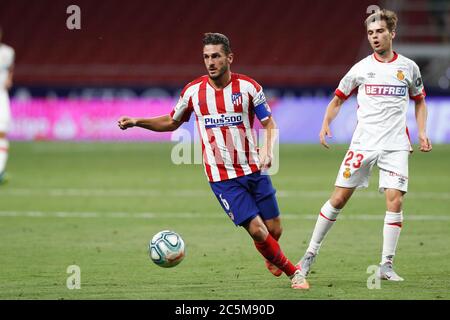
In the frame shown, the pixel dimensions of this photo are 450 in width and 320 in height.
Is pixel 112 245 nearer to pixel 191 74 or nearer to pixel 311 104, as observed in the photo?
pixel 311 104

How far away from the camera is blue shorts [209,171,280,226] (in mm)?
7141

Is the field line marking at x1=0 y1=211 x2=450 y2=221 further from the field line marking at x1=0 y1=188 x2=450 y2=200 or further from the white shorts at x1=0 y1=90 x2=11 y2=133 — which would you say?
the white shorts at x1=0 y1=90 x2=11 y2=133

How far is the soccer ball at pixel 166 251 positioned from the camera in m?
7.32

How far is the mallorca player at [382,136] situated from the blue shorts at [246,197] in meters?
0.55

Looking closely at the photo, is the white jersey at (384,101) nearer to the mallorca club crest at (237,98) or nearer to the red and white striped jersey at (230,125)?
the red and white striped jersey at (230,125)

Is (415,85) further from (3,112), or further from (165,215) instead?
(3,112)

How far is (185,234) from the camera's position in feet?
33.5

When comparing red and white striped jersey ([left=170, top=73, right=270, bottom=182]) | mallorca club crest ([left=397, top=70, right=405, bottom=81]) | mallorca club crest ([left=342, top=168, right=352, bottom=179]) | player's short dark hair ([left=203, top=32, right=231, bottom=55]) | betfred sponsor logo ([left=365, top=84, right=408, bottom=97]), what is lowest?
mallorca club crest ([left=342, top=168, right=352, bottom=179])

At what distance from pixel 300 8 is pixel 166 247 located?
23587 mm

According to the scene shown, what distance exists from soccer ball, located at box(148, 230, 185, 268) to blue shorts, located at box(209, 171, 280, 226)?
20.0 inches

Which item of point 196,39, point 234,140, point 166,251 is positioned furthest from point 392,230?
point 196,39

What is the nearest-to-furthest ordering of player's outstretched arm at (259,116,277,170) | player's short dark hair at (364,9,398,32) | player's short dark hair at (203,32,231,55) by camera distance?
player's outstretched arm at (259,116,277,170) < player's short dark hair at (203,32,231,55) < player's short dark hair at (364,9,398,32)

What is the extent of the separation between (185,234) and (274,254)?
319cm

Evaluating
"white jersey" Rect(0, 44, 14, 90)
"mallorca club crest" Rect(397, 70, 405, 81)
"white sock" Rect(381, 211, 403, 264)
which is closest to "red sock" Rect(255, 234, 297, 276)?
"white sock" Rect(381, 211, 403, 264)
